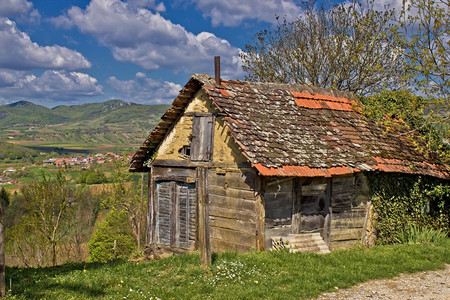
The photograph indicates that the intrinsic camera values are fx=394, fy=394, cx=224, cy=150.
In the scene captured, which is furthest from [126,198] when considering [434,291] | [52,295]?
[434,291]

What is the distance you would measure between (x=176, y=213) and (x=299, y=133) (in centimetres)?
460

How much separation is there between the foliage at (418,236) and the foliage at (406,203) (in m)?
0.18

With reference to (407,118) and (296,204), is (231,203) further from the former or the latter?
(407,118)

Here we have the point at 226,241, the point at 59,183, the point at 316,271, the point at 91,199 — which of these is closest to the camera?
the point at 316,271

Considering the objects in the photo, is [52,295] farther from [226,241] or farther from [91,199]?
[91,199]

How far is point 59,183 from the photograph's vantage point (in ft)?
54.6

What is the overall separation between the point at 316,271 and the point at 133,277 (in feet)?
12.8

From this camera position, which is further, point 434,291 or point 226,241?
point 226,241

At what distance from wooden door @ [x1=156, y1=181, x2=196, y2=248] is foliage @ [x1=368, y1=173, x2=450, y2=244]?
18.3ft

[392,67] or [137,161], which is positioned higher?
[392,67]

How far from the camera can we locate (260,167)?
9.25 metres

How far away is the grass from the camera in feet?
23.2

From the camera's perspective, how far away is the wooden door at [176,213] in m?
12.2

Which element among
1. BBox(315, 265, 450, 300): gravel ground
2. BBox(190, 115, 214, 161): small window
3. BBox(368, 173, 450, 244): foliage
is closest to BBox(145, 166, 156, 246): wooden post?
BBox(190, 115, 214, 161): small window
